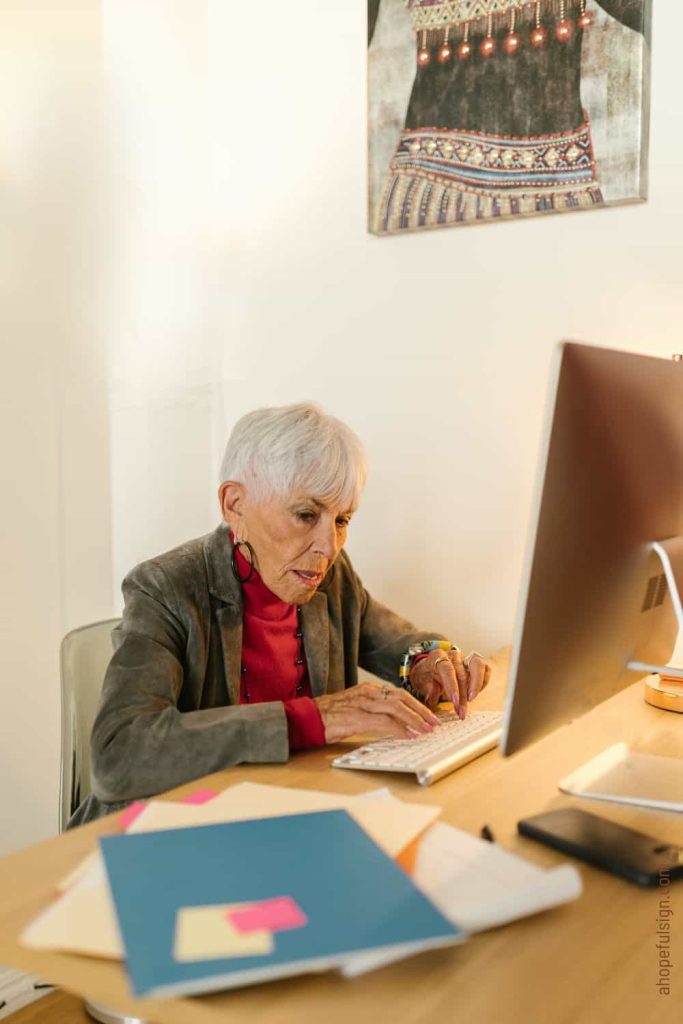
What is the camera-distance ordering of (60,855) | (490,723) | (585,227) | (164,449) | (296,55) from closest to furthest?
(60,855) → (490,723) → (585,227) → (296,55) → (164,449)

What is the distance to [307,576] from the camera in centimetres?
158

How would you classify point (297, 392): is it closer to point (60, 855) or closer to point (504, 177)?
point (504, 177)

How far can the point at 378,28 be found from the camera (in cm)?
216

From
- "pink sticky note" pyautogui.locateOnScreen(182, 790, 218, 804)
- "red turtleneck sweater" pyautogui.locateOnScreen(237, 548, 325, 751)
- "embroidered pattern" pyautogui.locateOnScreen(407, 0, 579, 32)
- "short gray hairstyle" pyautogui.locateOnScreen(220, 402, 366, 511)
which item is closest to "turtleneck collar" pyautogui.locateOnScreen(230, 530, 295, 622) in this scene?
"red turtleneck sweater" pyautogui.locateOnScreen(237, 548, 325, 751)

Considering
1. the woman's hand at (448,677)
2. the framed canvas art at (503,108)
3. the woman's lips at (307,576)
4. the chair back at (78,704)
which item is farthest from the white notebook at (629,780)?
the framed canvas art at (503,108)

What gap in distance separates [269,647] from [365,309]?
985mm

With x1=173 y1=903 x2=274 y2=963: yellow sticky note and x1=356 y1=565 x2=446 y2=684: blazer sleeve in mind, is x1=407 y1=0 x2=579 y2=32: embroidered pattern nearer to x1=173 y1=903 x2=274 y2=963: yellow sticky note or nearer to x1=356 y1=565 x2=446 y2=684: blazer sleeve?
x1=356 y1=565 x2=446 y2=684: blazer sleeve

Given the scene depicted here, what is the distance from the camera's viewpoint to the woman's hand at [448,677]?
1528 millimetres

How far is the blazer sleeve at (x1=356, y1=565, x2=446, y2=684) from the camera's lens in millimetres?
1813

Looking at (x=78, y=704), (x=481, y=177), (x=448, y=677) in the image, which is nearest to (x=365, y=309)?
(x=481, y=177)

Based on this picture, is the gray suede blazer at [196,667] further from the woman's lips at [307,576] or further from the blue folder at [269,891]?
the blue folder at [269,891]

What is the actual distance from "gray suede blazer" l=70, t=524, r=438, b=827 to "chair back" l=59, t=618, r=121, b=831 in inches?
4.6

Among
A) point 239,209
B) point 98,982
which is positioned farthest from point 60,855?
point 239,209

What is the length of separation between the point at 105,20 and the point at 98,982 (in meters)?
2.34
